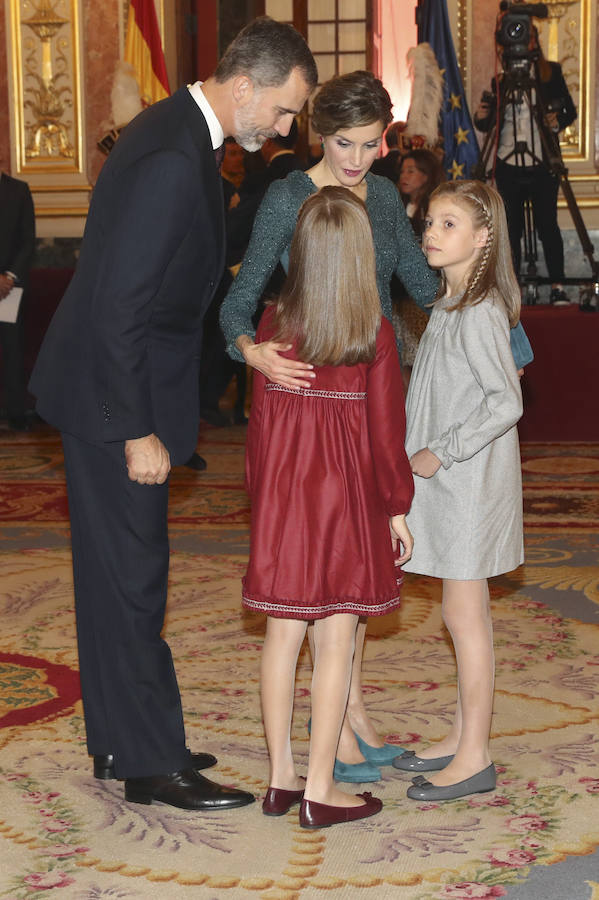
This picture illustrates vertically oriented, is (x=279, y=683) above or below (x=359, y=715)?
above

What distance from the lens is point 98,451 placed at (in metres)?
2.33

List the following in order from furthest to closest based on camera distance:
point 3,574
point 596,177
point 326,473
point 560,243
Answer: point 596,177 < point 560,243 < point 3,574 < point 326,473

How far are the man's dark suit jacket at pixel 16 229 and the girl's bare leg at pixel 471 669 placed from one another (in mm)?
5445

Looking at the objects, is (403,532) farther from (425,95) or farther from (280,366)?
(425,95)

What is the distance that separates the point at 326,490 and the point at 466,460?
332 mm

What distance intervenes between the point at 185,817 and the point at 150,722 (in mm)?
193

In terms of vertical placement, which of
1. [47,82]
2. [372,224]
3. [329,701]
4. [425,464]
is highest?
[47,82]

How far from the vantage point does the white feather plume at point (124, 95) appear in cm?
886

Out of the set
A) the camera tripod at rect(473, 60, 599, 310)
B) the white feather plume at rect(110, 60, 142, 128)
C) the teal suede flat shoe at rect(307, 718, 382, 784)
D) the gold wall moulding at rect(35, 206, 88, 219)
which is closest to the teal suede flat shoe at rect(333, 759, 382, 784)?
the teal suede flat shoe at rect(307, 718, 382, 784)

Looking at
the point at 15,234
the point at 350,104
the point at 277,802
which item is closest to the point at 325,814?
the point at 277,802

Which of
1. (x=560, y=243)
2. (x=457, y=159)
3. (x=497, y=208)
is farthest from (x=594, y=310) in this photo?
(x=497, y=208)

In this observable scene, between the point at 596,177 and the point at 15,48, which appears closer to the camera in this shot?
the point at 596,177

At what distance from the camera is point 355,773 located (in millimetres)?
2539

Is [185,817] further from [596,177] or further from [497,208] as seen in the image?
[596,177]
